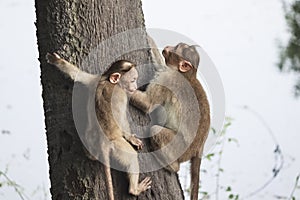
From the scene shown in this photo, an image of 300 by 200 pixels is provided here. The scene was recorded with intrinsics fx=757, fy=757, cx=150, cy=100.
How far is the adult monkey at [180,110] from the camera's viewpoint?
7.11 ft

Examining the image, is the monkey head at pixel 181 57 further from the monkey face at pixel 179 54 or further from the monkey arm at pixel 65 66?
the monkey arm at pixel 65 66

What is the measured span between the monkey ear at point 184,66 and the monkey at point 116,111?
22 cm

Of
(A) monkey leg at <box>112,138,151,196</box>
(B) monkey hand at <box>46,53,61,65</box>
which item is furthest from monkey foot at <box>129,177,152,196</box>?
(B) monkey hand at <box>46,53,61,65</box>

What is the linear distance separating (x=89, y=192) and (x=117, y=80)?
0.37 metres

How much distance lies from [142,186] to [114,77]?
0.36 metres

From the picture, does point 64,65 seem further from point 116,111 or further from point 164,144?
point 164,144

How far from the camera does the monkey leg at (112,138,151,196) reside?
1.98m

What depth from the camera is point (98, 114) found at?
6.43ft

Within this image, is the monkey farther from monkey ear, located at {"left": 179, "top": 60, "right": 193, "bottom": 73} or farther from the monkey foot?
monkey ear, located at {"left": 179, "top": 60, "right": 193, "bottom": 73}

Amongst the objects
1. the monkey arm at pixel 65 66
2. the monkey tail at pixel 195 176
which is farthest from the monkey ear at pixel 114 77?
the monkey tail at pixel 195 176

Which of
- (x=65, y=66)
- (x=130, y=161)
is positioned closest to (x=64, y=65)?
(x=65, y=66)

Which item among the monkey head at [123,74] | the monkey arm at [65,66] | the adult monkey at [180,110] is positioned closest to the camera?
the monkey head at [123,74]

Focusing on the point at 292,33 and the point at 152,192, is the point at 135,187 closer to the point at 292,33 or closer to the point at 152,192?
the point at 152,192

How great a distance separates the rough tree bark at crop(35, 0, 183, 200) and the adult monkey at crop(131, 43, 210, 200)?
5 centimetres
